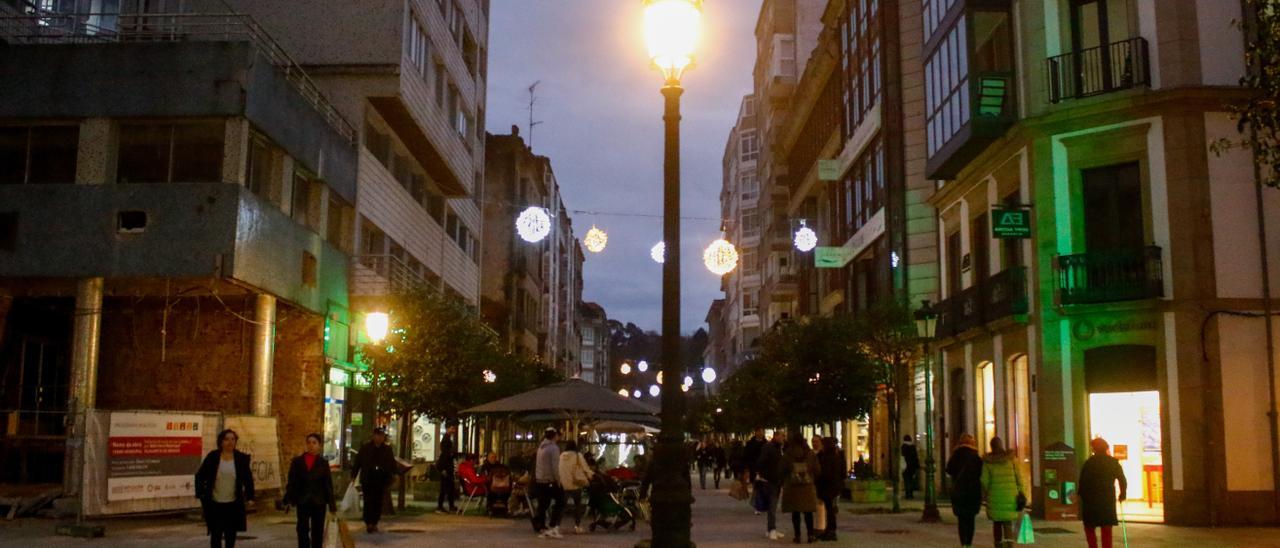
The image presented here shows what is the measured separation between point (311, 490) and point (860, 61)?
3226 centimetres

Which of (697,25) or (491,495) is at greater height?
(697,25)

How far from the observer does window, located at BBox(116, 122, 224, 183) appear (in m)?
24.0

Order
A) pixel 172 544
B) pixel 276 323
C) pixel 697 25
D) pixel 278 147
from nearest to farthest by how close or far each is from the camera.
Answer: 1. pixel 697 25
2. pixel 172 544
3. pixel 278 147
4. pixel 276 323

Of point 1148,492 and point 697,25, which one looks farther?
point 1148,492

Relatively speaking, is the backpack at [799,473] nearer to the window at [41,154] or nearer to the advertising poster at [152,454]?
the advertising poster at [152,454]

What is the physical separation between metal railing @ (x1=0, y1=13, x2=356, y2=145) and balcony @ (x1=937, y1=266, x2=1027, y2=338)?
16.4 metres

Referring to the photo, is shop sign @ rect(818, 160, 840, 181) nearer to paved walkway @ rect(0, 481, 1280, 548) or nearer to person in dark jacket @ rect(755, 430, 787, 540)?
paved walkway @ rect(0, 481, 1280, 548)

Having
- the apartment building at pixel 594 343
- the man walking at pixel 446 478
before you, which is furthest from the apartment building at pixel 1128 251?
the apartment building at pixel 594 343

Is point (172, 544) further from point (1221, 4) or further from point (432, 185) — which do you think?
point (432, 185)

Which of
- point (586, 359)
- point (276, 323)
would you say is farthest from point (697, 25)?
point (586, 359)

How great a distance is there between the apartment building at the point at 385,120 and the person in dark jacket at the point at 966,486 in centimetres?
1964

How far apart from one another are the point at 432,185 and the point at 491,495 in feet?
68.0

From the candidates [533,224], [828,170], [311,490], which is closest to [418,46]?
[533,224]

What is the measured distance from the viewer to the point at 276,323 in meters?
27.7
